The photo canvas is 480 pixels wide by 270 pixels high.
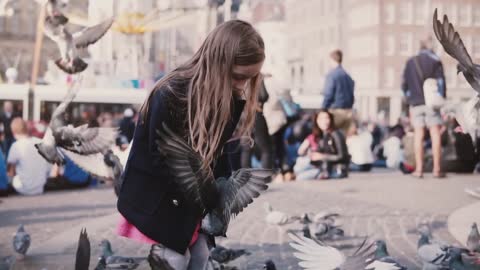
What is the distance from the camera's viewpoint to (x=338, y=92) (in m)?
10.3

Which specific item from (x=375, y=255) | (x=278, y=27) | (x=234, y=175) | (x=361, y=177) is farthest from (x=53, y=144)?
(x=278, y=27)

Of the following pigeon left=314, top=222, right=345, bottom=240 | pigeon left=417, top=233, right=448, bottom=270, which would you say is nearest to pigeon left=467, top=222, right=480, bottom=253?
pigeon left=417, top=233, right=448, bottom=270

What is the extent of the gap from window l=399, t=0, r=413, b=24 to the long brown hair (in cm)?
687

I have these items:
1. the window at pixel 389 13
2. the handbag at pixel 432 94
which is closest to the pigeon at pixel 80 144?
the handbag at pixel 432 94

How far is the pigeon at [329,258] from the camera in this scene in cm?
398

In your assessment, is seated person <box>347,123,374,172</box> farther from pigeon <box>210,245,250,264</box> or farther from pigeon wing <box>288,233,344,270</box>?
pigeon wing <box>288,233,344,270</box>

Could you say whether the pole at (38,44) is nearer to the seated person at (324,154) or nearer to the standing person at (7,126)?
the standing person at (7,126)

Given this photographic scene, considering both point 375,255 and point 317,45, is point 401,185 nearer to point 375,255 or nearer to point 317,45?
point 375,255

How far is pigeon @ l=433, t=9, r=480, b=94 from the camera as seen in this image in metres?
4.49

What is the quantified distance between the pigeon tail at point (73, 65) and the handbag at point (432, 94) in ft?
14.0

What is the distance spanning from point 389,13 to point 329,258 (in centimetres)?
800

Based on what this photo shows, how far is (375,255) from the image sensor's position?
4508 mm

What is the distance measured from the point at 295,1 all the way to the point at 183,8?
5.33 metres

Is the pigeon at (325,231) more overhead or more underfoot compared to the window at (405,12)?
more underfoot
